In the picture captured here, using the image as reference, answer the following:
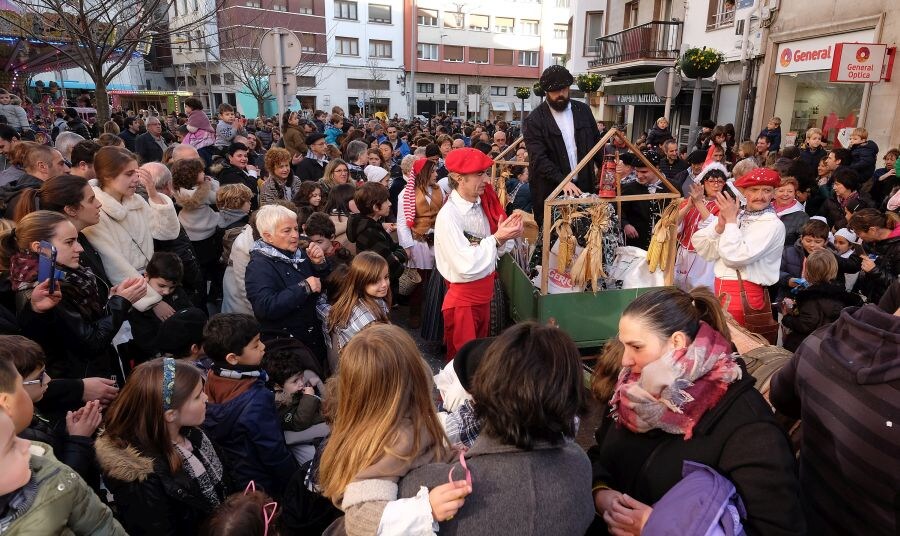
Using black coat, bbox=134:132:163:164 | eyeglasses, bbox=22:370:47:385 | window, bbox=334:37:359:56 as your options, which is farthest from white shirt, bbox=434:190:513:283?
window, bbox=334:37:359:56

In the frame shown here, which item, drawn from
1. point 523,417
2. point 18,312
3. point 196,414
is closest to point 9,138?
point 18,312

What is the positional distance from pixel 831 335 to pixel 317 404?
229cm

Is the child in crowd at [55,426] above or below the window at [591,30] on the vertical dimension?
below

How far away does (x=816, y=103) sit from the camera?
12.3m

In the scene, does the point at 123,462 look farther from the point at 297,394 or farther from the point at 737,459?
the point at 737,459

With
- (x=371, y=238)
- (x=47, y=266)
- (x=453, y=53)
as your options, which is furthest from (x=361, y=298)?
(x=453, y=53)

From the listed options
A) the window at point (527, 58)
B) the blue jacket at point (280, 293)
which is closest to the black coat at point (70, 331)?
the blue jacket at point (280, 293)

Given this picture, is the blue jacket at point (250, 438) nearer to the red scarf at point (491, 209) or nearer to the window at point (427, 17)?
the red scarf at point (491, 209)

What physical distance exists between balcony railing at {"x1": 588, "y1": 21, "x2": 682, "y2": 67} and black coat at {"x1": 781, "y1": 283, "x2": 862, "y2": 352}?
55.9ft

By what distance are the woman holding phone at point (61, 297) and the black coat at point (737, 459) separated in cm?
259

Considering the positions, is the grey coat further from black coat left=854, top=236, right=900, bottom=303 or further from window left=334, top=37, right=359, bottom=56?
window left=334, top=37, right=359, bottom=56

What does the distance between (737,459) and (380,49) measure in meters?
49.9

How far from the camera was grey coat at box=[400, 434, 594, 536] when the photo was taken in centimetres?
143

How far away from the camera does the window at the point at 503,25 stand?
165 feet
